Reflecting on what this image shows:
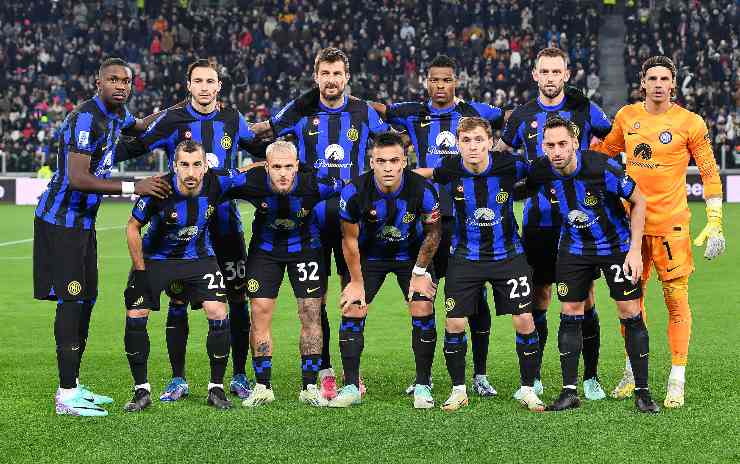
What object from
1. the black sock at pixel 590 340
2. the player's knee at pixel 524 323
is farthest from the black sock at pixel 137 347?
the black sock at pixel 590 340

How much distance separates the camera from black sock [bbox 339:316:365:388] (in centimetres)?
686

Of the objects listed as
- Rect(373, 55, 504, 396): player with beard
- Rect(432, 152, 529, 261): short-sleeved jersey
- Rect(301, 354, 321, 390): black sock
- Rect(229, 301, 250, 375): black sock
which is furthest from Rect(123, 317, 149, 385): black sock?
Rect(432, 152, 529, 261): short-sleeved jersey

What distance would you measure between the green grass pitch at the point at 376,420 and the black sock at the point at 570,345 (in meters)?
0.23

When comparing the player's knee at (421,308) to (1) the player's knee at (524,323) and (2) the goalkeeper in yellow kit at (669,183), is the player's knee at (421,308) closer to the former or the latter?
(1) the player's knee at (524,323)

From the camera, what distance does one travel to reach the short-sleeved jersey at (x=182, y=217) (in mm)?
6641

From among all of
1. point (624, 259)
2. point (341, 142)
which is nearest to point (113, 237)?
point (341, 142)

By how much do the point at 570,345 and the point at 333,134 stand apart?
2085mm

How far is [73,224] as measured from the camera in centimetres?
666

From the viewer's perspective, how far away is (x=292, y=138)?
7.53m

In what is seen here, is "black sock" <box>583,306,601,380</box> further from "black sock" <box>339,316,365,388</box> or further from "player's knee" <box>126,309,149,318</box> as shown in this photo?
"player's knee" <box>126,309,149,318</box>

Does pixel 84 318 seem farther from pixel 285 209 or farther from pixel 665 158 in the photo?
pixel 665 158

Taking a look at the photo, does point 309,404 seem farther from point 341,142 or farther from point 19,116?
point 19,116

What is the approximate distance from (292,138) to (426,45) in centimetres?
2469

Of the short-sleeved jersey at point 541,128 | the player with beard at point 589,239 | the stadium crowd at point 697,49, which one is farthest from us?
the stadium crowd at point 697,49
